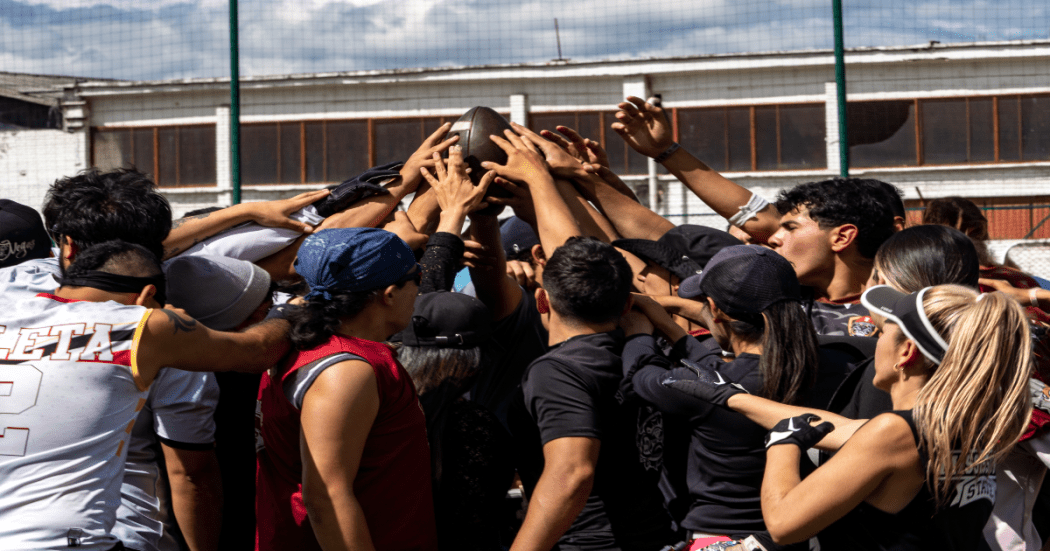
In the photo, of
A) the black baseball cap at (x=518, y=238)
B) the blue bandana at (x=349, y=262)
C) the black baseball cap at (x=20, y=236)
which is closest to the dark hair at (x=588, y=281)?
the blue bandana at (x=349, y=262)

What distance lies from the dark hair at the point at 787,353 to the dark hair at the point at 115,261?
163cm

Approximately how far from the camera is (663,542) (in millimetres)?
2395

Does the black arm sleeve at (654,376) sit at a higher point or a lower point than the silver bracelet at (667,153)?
lower

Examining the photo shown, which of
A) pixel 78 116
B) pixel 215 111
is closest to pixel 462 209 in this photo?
pixel 215 111

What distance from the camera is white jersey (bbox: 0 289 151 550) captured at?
5.97ft

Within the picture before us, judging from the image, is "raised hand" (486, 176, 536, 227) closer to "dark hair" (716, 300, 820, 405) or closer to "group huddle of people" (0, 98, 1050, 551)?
"group huddle of people" (0, 98, 1050, 551)

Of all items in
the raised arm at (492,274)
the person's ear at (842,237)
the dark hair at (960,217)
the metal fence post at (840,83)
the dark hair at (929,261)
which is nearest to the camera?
the dark hair at (929,261)

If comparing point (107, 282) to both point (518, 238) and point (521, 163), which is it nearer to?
point (521, 163)

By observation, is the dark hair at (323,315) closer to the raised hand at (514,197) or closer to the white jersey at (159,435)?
the white jersey at (159,435)

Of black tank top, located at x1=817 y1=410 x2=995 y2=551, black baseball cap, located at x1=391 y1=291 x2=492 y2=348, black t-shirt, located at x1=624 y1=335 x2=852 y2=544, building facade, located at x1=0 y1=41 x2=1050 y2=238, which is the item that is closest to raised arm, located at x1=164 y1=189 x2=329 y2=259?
black baseball cap, located at x1=391 y1=291 x2=492 y2=348

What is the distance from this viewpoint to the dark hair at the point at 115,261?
6.57ft

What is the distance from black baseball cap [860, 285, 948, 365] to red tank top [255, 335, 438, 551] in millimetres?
1218

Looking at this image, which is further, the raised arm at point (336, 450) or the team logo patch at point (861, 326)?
the team logo patch at point (861, 326)

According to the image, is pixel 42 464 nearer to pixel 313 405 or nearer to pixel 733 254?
pixel 313 405
